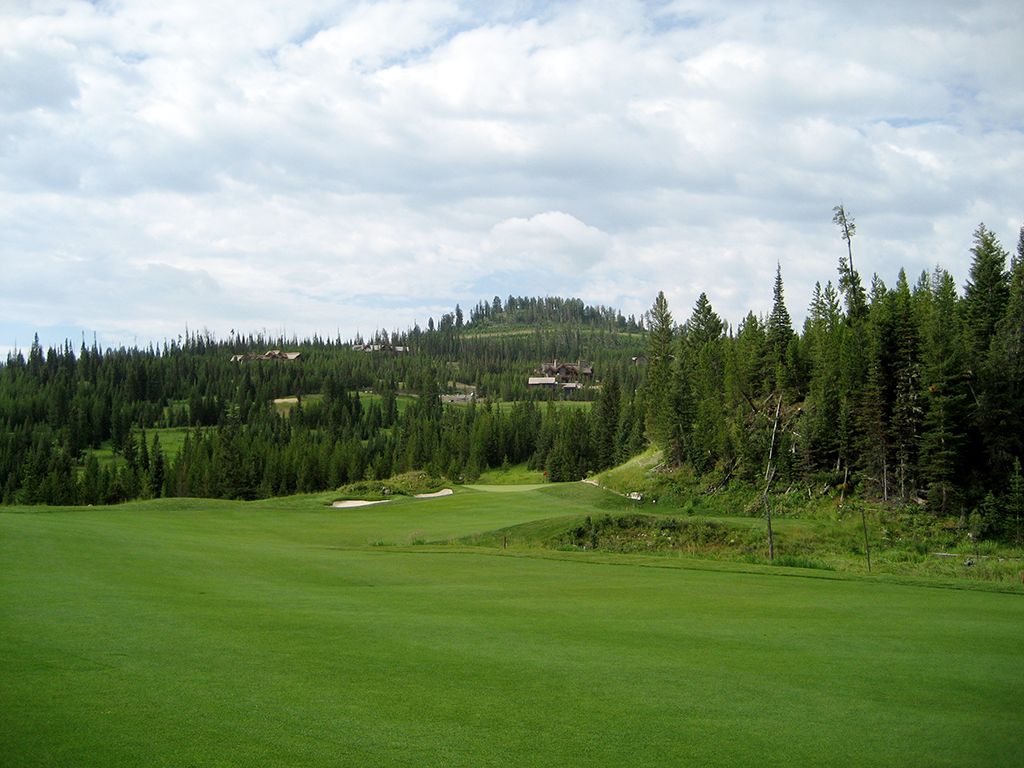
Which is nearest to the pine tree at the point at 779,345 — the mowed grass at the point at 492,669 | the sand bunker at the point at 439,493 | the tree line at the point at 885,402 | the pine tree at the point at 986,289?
the tree line at the point at 885,402

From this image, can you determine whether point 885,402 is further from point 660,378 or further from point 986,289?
point 660,378

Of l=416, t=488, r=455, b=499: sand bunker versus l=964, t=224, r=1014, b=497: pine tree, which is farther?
l=416, t=488, r=455, b=499: sand bunker

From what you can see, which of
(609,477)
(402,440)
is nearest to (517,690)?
(609,477)

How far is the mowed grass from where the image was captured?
8.77 meters

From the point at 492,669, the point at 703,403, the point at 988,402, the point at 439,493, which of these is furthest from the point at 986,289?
the point at 492,669

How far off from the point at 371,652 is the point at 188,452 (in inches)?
4890

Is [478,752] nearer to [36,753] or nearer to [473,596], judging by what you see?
[36,753]

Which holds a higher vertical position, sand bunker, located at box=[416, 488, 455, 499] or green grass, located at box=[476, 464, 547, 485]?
sand bunker, located at box=[416, 488, 455, 499]

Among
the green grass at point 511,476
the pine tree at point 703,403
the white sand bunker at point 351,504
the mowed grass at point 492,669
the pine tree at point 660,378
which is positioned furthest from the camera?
the green grass at point 511,476

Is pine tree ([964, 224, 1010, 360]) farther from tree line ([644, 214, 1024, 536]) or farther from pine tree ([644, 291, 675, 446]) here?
pine tree ([644, 291, 675, 446])

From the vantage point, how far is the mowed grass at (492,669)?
28.8ft

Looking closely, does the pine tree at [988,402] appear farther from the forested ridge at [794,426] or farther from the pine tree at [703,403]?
the pine tree at [703,403]

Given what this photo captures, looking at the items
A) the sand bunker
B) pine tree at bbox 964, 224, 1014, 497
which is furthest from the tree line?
the sand bunker

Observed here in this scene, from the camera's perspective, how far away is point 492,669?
12.3m
